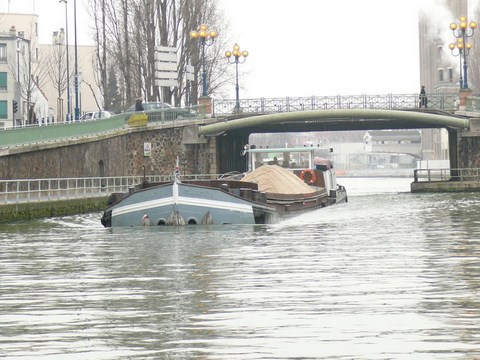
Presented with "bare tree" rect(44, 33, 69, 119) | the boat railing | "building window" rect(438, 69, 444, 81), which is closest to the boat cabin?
the boat railing

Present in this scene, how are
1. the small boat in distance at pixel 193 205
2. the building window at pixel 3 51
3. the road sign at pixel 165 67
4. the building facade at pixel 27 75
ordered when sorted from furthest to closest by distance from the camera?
the building window at pixel 3 51 → the building facade at pixel 27 75 → the road sign at pixel 165 67 → the small boat in distance at pixel 193 205

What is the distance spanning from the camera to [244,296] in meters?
16.0

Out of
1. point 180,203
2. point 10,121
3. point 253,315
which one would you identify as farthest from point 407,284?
point 10,121

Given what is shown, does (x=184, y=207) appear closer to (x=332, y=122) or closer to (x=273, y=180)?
(x=273, y=180)

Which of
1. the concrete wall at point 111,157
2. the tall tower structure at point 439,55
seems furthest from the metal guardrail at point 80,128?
the tall tower structure at point 439,55

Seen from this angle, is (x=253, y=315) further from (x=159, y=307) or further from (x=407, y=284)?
(x=407, y=284)

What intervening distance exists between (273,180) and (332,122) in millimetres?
32384

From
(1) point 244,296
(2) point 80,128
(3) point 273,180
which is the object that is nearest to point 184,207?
(3) point 273,180

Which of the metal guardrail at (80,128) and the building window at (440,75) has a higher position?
the building window at (440,75)

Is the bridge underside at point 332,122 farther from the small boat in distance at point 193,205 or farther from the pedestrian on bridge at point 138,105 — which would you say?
the small boat in distance at point 193,205

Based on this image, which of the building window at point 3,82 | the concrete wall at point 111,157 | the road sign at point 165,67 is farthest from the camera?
the building window at point 3,82

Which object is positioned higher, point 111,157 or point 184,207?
point 111,157

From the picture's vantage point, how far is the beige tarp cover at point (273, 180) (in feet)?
132

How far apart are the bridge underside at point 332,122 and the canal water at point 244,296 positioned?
3739cm
